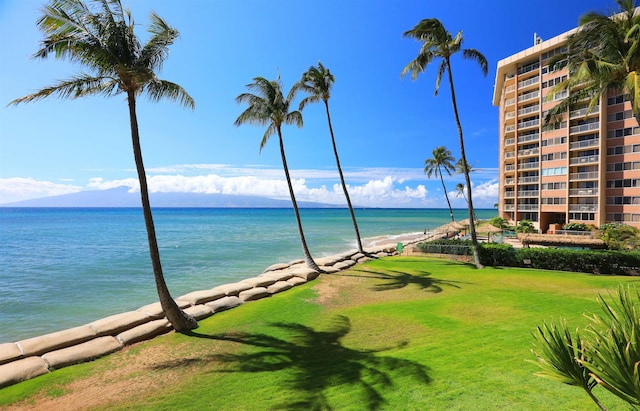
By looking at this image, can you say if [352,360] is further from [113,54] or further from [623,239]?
[623,239]

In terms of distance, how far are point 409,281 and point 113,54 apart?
16470 mm

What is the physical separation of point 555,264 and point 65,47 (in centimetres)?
2671

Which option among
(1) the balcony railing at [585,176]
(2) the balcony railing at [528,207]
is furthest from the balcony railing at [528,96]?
(2) the balcony railing at [528,207]

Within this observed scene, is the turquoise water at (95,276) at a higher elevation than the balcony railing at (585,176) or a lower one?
lower

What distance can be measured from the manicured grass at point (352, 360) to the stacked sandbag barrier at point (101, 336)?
0.48m

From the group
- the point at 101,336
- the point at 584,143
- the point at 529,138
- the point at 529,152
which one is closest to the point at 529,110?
the point at 529,138

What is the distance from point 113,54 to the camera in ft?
33.7

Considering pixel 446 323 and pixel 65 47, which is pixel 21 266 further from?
pixel 446 323

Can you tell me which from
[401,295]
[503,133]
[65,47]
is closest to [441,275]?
[401,295]

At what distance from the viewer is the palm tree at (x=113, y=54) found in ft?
31.8

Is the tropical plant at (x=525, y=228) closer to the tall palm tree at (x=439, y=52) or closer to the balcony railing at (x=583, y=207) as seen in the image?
the balcony railing at (x=583, y=207)

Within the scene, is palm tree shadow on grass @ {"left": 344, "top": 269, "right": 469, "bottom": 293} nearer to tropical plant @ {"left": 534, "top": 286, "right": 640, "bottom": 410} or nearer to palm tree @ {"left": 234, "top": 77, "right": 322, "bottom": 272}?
palm tree @ {"left": 234, "top": 77, "right": 322, "bottom": 272}

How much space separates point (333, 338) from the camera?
10188 mm

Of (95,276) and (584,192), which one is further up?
(584,192)
